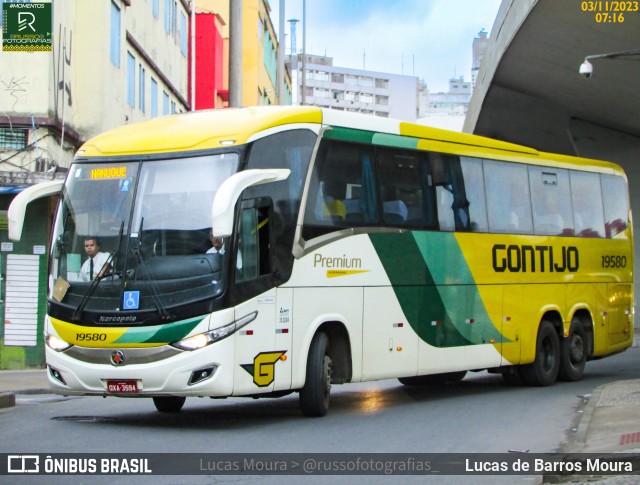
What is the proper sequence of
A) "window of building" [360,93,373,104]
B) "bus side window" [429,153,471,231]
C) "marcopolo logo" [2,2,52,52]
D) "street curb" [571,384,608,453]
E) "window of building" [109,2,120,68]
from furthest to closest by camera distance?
1. "window of building" [360,93,373,104]
2. "window of building" [109,2,120,68]
3. "marcopolo logo" [2,2,52,52]
4. "bus side window" [429,153,471,231]
5. "street curb" [571,384,608,453]

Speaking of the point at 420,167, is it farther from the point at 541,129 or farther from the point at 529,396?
the point at 541,129

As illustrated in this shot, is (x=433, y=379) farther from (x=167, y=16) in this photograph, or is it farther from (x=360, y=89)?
(x=360, y=89)

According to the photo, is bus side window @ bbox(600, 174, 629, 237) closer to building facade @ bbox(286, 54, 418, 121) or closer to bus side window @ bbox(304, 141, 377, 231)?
bus side window @ bbox(304, 141, 377, 231)

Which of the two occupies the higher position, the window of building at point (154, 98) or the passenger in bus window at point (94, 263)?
the window of building at point (154, 98)

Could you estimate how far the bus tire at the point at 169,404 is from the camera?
14086mm

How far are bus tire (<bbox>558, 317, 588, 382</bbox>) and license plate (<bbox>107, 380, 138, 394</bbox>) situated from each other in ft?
32.1

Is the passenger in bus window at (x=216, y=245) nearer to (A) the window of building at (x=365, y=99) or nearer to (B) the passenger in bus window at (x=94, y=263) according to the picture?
(B) the passenger in bus window at (x=94, y=263)

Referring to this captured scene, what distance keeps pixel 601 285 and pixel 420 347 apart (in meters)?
6.60

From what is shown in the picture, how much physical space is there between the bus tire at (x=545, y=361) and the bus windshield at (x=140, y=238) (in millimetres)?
8325

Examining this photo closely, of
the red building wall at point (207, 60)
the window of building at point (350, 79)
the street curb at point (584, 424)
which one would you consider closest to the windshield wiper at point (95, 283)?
the street curb at point (584, 424)

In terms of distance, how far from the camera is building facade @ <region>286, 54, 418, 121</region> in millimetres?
173000

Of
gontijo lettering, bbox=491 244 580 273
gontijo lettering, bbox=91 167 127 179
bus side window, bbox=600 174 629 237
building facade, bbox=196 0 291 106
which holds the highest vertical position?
building facade, bbox=196 0 291 106

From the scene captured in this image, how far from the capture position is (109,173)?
12.8 metres

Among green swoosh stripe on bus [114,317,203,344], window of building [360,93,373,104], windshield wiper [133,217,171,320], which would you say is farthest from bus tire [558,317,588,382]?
window of building [360,93,373,104]
